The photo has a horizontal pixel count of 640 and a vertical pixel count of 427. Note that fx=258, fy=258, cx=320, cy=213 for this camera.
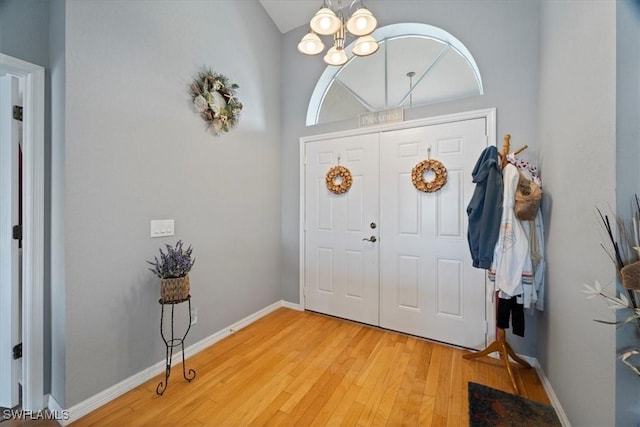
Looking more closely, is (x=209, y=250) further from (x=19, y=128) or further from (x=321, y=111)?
(x=321, y=111)

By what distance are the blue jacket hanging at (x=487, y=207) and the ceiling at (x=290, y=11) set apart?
2593 millimetres

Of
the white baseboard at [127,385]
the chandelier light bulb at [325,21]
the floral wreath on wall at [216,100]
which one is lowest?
the white baseboard at [127,385]

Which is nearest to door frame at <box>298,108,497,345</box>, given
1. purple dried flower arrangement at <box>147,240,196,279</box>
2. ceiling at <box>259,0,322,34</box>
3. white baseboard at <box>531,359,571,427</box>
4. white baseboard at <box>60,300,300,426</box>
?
white baseboard at <box>531,359,571,427</box>

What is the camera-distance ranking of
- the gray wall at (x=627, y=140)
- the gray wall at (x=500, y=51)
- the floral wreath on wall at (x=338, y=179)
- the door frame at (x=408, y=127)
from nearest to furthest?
1. the gray wall at (x=627, y=140)
2. the gray wall at (x=500, y=51)
3. the door frame at (x=408, y=127)
4. the floral wreath on wall at (x=338, y=179)

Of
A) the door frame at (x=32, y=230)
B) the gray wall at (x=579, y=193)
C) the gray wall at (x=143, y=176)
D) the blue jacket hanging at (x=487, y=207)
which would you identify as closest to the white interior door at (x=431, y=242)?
the blue jacket hanging at (x=487, y=207)

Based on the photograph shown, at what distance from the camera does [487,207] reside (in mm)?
1912

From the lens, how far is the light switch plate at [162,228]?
2.01 meters

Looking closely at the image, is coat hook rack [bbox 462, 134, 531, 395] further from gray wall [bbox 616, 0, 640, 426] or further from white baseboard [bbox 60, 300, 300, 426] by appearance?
white baseboard [bbox 60, 300, 300, 426]

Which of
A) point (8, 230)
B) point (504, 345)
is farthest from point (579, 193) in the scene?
point (8, 230)

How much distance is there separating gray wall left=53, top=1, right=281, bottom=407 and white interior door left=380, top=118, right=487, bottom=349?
1.52 metres

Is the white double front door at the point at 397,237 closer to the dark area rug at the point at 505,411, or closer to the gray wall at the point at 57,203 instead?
the dark area rug at the point at 505,411

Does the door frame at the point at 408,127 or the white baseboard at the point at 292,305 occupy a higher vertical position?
the door frame at the point at 408,127

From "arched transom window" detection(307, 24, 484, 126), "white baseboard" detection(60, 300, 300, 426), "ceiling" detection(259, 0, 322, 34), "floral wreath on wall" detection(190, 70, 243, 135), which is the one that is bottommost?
"white baseboard" detection(60, 300, 300, 426)

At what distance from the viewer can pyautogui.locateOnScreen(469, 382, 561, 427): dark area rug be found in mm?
1554
